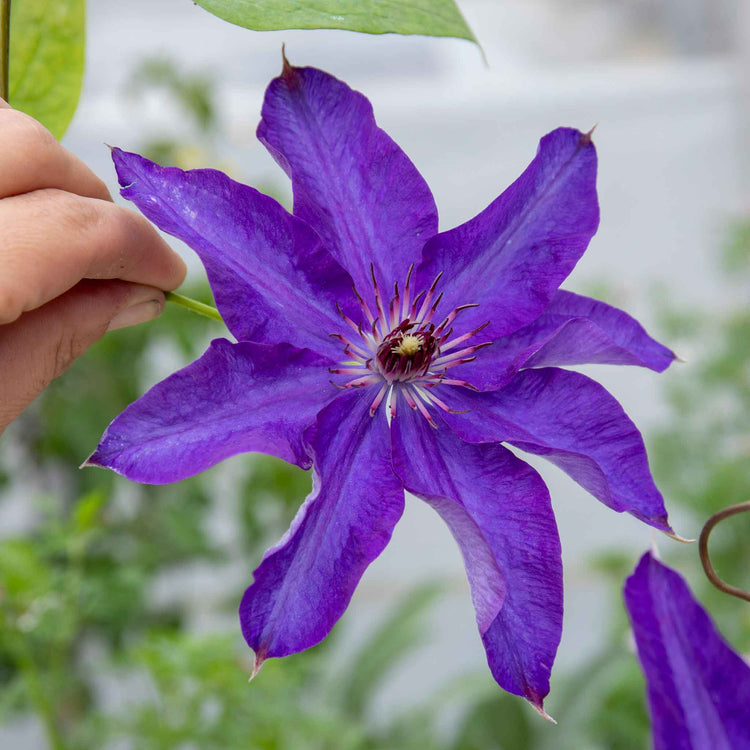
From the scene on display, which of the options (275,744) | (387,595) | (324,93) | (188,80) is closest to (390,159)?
(324,93)

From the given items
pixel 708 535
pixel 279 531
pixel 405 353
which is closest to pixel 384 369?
pixel 405 353

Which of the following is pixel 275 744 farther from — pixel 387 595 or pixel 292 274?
pixel 387 595

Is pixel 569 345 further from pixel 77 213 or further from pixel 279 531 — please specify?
pixel 279 531

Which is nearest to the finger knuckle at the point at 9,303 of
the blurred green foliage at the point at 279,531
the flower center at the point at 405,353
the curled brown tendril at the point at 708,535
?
the flower center at the point at 405,353

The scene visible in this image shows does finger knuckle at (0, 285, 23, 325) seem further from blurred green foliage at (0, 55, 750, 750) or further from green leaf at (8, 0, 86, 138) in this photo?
blurred green foliage at (0, 55, 750, 750)

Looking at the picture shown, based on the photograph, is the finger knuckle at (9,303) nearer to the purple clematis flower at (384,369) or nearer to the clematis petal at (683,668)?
the purple clematis flower at (384,369)

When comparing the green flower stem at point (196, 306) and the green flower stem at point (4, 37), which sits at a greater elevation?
the green flower stem at point (4, 37)

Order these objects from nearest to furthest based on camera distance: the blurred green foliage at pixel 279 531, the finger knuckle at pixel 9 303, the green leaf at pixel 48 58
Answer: the finger knuckle at pixel 9 303
the green leaf at pixel 48 58
the blurred green foliage at pixel 279 531
